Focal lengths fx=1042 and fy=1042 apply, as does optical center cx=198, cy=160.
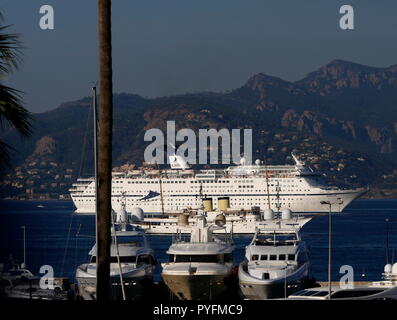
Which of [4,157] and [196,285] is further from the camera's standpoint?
[196,285]

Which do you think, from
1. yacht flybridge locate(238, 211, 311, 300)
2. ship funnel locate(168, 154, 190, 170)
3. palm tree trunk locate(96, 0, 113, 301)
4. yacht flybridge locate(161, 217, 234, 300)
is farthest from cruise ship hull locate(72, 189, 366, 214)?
palm tree trunk locate(96, 0, 113, 301)

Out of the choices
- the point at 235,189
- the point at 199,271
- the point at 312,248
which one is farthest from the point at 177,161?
the point at 199,271

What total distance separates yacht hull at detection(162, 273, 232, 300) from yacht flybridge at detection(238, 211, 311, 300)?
0.87 meters

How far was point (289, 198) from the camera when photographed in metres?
142

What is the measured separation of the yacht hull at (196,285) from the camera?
33.3 metres

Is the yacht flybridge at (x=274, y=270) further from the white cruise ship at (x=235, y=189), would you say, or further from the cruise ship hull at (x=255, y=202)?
the white cruise ship at (x=235, y=189)

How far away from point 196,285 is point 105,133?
1827 cm

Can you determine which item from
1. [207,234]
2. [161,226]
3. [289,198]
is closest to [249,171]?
[289,198]

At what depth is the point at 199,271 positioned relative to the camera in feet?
110

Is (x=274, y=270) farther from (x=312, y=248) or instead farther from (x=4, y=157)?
(x=312, y=248)

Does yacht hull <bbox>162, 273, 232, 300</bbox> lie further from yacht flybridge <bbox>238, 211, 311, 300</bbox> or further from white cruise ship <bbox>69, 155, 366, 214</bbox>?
white cruise ship <bbox>69, 155, 366, 214</bbox>

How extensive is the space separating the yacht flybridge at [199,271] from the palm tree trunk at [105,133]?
697 inches

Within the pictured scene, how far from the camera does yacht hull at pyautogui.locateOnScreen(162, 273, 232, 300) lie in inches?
1313
